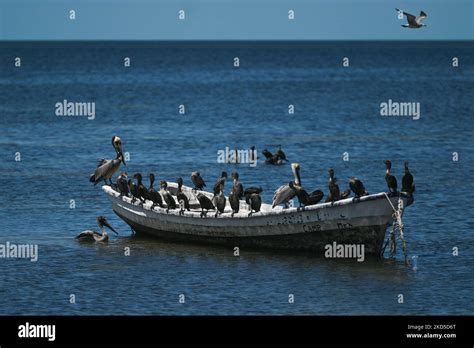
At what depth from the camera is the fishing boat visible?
1393 inches

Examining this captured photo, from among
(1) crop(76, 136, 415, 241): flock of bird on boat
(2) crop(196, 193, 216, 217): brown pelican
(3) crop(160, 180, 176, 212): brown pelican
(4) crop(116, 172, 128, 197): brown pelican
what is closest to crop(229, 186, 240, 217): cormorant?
(1) crop(76, 136, 415, 241): flock of bird on boat

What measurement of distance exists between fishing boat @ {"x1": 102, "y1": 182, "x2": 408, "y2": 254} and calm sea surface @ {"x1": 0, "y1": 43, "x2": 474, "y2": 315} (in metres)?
0.43

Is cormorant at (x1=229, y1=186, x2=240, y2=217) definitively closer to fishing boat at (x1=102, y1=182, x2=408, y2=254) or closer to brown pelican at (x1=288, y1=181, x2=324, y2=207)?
fishing boat at (x1=102, y1=182, x2=408, y2=254)

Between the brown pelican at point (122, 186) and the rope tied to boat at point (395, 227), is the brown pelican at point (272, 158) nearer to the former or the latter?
the brown pelican at point (122, 186)

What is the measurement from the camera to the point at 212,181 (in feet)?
172

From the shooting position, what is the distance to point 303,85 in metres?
138

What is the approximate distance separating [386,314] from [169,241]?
34.3 feet

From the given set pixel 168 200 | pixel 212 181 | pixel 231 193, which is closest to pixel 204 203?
pixel 231 193

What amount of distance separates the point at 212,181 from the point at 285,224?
1610 cm

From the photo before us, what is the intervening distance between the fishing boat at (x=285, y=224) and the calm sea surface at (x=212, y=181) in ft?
1.42

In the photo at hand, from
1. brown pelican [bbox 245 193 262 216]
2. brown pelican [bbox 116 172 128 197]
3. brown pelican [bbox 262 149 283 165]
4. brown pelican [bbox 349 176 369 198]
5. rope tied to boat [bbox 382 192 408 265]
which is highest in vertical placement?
brown pelican [bbox 262 149 283 165]

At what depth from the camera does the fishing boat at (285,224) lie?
116 ft

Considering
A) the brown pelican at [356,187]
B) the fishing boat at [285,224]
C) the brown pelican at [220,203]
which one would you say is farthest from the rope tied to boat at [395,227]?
the brown pelican at [220,203]
